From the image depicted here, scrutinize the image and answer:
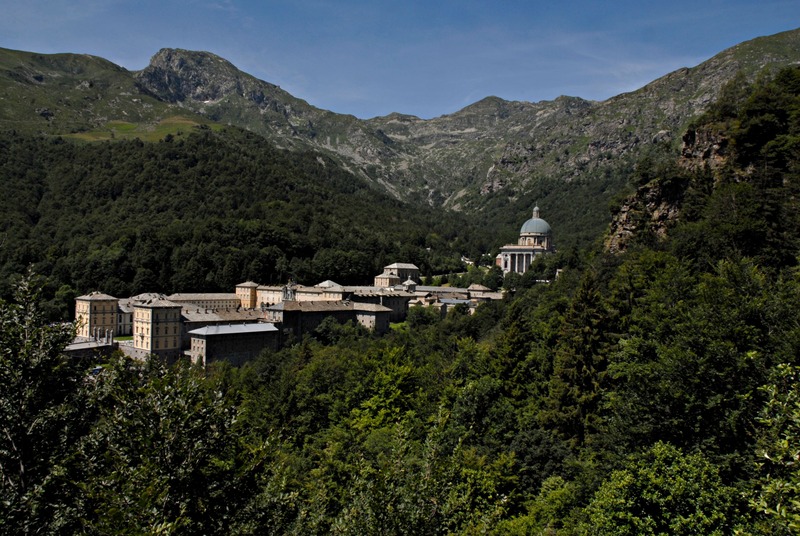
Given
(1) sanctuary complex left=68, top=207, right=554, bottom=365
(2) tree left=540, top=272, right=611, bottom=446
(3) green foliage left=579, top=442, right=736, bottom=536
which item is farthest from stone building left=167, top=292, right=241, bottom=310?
(3) green foliage left=579, top=442, right=736, bottom=536

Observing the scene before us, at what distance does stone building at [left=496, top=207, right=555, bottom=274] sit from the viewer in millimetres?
109188

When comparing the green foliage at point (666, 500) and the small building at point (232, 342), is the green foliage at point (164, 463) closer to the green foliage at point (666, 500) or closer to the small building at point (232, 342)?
the green foliage at point (666, 500)

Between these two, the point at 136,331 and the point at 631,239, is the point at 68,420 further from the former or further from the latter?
the point at 136,331

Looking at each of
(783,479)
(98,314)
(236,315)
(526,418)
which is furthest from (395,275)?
(783,479)

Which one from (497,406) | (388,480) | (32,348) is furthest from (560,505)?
(32,348)

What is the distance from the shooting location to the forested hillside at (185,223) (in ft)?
284

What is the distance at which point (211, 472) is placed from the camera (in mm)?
9398

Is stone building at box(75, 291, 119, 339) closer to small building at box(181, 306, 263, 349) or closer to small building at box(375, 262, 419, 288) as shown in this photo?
small building at box(181, 306, 263, 349)

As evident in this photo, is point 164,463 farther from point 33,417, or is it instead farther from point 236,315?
point 236,315

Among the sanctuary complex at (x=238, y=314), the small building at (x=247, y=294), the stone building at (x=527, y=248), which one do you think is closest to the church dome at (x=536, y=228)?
the stone building at (x=527, y=248)

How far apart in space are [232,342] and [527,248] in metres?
67.3

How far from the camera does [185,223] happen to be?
337 ft

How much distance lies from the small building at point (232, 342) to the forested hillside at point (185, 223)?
81.0 feet

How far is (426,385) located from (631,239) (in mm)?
20387
